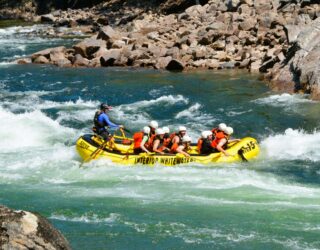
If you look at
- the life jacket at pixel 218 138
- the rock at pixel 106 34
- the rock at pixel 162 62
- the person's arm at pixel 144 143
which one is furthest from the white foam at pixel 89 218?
the rock at pixel 106 34

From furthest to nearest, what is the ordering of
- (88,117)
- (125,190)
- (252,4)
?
(252,4)
(88,117)
(125,190)

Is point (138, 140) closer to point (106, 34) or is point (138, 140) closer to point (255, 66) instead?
point (255, 66)

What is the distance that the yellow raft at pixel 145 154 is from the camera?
14.9 metres

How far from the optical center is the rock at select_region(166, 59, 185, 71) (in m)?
27.3

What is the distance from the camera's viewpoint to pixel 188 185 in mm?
13047

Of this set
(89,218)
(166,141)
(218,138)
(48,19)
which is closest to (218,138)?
(218,138)

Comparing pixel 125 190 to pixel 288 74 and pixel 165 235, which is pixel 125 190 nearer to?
pixel 165 235

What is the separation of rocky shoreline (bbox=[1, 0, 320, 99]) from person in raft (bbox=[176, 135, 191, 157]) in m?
7.50

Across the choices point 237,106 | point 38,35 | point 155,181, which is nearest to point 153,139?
point 155,181

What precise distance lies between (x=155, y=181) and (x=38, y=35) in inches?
1263

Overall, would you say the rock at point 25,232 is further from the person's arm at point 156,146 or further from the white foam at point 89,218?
the person's arm at point 156,146

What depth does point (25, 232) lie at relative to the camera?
19.5 ft

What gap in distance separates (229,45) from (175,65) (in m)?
3.20

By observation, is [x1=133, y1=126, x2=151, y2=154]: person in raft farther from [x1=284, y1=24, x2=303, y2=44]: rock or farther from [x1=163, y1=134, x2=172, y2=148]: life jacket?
[x1=284, y1=24, x2=303, y2=44]: rock
